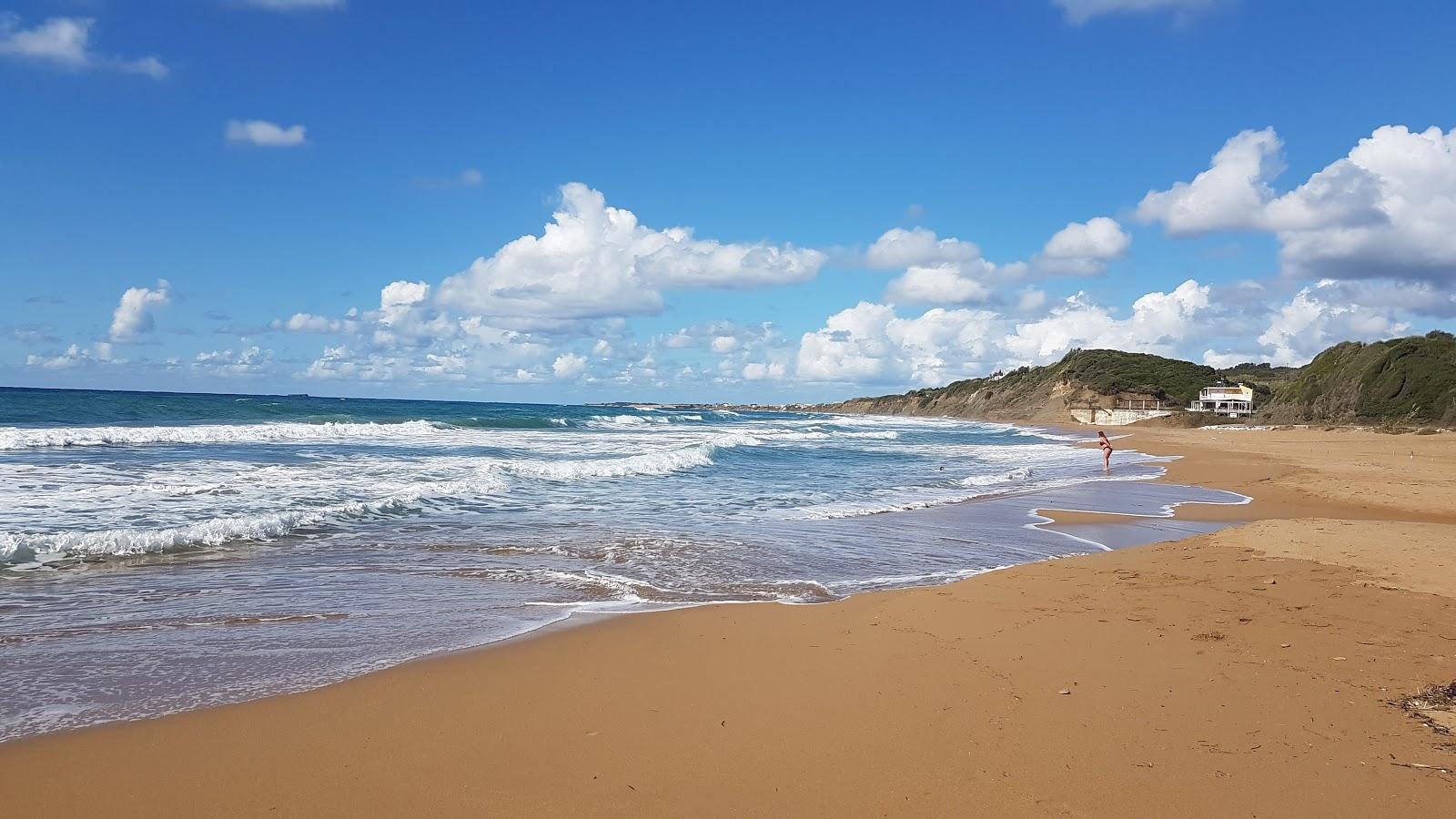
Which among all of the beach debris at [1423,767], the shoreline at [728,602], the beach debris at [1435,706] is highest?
the beach debris at [1435,706]

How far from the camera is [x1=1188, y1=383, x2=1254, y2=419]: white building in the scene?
74.0m

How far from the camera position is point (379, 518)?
11742 mm

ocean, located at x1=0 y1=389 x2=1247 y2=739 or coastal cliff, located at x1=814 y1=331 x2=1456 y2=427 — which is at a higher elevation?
coastal cliff, located at x1=814 y1=331 x2=1456 y2=427

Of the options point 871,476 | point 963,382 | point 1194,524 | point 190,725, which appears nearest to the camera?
point 190,725

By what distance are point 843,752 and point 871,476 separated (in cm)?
1801

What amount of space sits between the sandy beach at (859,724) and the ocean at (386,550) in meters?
0.78

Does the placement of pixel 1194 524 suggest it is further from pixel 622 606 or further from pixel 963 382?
pixel 963 382

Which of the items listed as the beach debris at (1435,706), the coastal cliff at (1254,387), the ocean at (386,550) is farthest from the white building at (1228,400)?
the beach debris at (1435,706)

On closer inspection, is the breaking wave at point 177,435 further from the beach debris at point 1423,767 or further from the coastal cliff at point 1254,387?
the coastal cliff at point 1254,387

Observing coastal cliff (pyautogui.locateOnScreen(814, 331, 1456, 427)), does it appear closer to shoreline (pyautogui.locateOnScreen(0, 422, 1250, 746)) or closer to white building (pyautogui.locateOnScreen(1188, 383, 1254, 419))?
white building (pyautogui.locateOnScreen(1188, 383, 1254, 419))

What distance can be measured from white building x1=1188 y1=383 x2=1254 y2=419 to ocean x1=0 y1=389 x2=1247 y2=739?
204 feet

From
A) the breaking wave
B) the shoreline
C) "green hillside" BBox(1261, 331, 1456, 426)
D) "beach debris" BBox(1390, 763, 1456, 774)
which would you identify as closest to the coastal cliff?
"green hillside" BBox(1261, 331, 1456, 426)

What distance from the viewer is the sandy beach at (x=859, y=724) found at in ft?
11.2

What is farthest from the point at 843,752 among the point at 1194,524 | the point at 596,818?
the point at 1194,524
